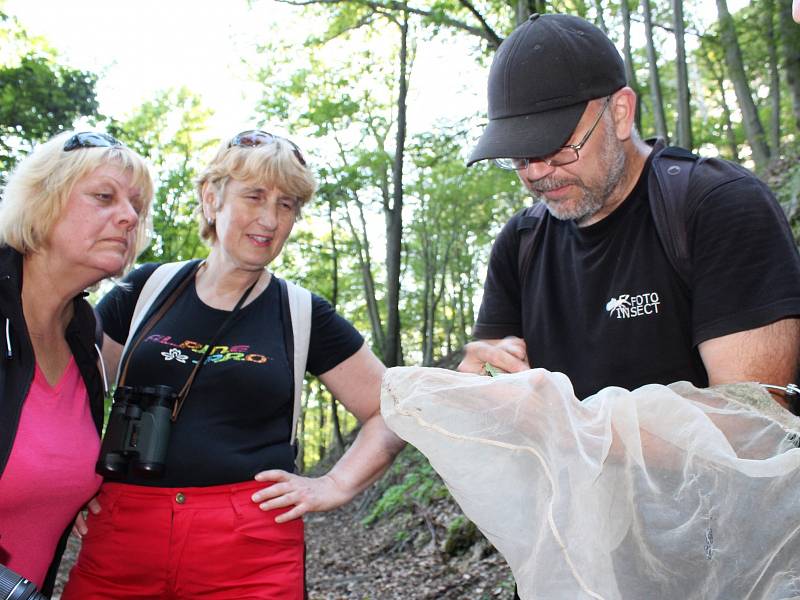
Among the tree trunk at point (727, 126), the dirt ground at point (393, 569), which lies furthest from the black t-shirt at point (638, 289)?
the tree trunk at point (727, 126)

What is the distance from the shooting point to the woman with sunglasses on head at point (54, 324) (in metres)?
2.31

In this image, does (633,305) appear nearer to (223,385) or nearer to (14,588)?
(223,385)

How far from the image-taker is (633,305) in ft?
6.76

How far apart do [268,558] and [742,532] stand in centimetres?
161

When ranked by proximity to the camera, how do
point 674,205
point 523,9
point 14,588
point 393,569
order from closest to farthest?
1. point 14,588
2. point 674,205
3. point 393,569
4. point 523,9

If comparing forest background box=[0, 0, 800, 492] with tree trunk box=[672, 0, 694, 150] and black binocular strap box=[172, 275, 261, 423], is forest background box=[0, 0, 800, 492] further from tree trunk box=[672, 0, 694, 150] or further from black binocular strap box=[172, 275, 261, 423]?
black binocular strap box=[172, 275, 261, 423]

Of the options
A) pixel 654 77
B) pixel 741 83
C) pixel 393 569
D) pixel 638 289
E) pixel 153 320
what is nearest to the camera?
pixel 638 289

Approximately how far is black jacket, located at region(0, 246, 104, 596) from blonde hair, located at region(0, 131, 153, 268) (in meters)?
0.08

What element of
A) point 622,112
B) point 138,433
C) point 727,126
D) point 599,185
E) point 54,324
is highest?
point 727,126

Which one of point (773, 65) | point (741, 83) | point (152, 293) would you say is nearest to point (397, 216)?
point (741, 83)

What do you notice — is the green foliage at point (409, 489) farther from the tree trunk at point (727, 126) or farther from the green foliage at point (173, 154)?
the tree trunk at point (727, 126)

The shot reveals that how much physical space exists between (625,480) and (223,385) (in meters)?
1.56

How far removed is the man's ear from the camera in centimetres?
218

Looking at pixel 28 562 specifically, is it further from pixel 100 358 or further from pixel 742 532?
pixel 742 532
